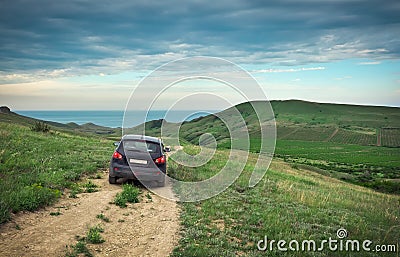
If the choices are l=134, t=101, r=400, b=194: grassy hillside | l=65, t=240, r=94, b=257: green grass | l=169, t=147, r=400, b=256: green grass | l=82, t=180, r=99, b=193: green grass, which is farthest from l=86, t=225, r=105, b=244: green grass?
l=134, t=101, r=400, b=194: grassy hillside

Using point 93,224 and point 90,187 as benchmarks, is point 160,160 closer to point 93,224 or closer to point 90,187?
point 90,187

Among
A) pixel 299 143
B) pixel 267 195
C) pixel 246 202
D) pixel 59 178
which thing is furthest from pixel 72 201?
pixel 299 143

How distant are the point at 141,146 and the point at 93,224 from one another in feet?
17.9

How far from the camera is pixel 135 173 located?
→ 13203 mm

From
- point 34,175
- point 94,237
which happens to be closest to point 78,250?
point 94,237

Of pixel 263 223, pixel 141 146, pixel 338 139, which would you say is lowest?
pixel 338 139

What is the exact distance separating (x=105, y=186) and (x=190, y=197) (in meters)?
3.45

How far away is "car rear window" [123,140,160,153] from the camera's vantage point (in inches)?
531

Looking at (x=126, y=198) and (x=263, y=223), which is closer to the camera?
(x=263, y=223)

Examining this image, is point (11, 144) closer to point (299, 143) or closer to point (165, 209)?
point (165, 209)

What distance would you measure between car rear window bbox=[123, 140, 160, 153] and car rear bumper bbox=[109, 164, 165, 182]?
0.78 meters

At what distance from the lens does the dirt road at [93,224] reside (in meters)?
6.86

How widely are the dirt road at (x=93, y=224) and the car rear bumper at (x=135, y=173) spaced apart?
200cm

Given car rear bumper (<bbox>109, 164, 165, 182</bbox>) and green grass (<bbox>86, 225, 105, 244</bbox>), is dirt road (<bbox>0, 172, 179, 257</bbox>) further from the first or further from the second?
car rear bumper (<bbox>109, 164, 165, 182</bbox>)
